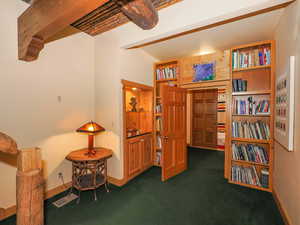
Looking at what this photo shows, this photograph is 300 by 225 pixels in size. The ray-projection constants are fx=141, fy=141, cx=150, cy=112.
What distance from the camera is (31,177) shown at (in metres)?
1.08

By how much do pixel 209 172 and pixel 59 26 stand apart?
371 cm

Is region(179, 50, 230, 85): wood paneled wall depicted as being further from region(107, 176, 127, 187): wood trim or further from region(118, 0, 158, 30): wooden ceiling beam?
region(107, 176, 127, 187): wood trim

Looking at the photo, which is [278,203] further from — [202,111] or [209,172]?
[202,111]

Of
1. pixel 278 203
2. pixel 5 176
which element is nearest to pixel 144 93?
pixel 5 176

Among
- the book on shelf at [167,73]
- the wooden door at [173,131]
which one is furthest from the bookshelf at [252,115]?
the book on shelf at [167,73]

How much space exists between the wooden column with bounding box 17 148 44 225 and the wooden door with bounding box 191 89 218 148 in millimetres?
5165

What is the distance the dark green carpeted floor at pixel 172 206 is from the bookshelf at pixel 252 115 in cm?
31

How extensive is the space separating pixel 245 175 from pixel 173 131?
155 cm

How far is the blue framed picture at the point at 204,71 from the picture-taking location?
293cm

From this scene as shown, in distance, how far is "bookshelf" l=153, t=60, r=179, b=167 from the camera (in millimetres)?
3435

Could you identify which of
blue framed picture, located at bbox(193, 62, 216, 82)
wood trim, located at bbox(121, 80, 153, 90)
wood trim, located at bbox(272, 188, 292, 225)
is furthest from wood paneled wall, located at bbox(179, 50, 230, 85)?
wood trim, located at bbox(272, 188, 292, 225)

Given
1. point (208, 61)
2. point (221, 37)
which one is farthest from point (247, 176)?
point (221, 37)

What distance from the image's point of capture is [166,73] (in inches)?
137

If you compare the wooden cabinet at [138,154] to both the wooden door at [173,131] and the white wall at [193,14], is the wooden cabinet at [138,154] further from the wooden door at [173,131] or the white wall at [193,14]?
the white wall at [193,14]
